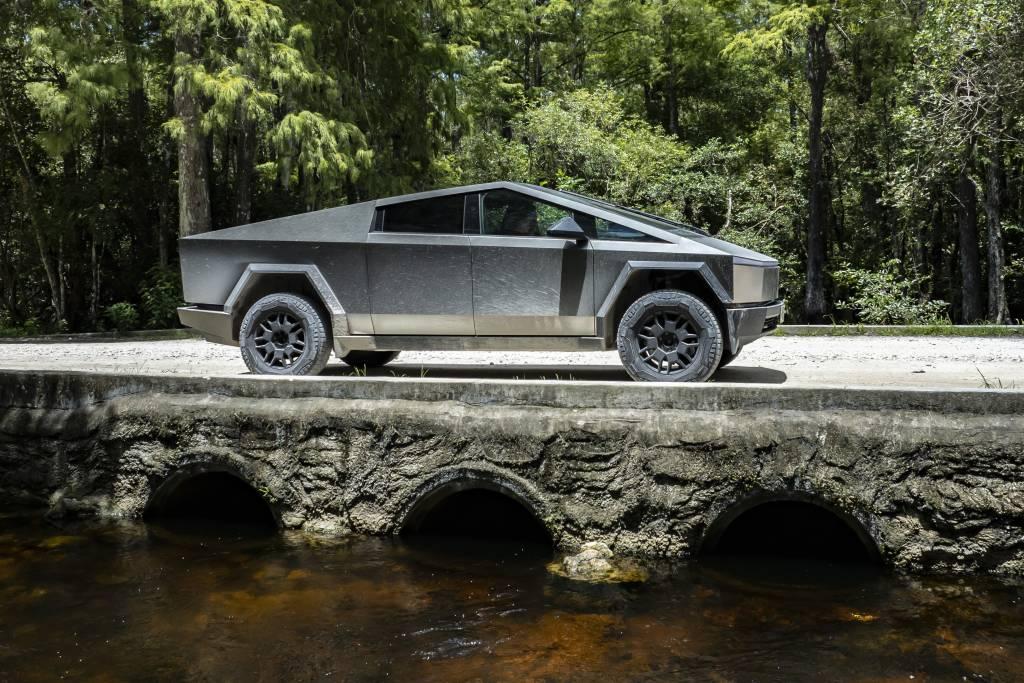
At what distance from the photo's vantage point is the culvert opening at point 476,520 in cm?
632

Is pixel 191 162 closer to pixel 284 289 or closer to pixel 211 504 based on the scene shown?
pixel 284 289

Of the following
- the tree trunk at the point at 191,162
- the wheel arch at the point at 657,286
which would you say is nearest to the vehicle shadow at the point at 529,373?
the wheel arch at the point at 657,286

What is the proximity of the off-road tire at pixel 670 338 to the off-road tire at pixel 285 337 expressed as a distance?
2.27 m

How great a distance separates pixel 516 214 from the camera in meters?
6.67

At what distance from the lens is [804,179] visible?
2253 cm

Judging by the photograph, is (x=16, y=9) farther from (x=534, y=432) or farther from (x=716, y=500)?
(x=716, y=500)

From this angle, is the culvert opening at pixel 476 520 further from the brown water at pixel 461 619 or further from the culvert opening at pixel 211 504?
the culvert opening at pixel 211 504

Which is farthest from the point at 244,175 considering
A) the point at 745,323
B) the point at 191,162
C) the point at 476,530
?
the point at 745,323

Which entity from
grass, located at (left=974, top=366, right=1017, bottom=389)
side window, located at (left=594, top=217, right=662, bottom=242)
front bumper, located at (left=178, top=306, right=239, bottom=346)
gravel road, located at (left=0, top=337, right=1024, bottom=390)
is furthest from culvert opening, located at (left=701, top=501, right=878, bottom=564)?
front bumper, located at (left=178, top=306, right=239, bottom=346)

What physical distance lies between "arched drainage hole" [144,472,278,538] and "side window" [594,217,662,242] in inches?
122

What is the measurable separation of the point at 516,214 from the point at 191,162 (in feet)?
35.6

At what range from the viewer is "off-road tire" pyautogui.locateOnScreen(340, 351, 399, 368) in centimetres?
801

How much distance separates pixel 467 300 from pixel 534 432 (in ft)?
4.22

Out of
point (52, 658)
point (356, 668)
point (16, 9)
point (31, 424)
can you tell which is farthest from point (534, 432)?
point (16, 9)
